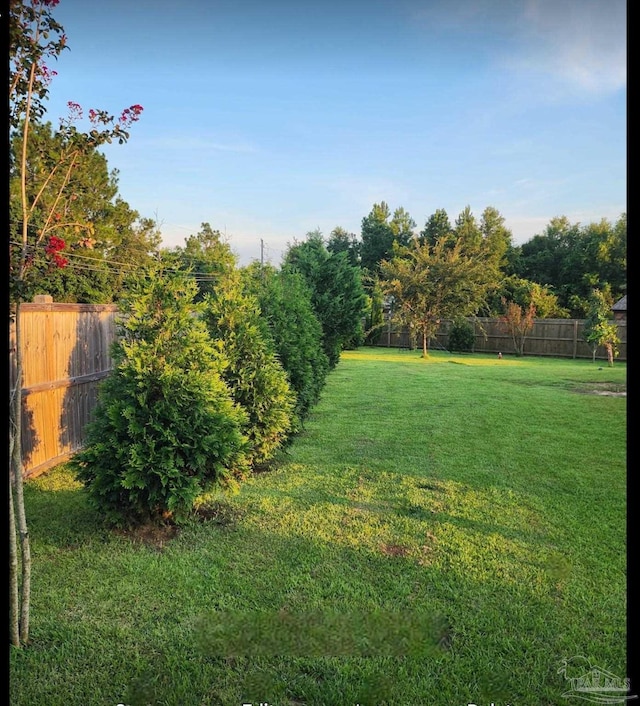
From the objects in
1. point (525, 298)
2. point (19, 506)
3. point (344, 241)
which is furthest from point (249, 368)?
point (344, 241)

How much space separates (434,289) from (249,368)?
16.8 m

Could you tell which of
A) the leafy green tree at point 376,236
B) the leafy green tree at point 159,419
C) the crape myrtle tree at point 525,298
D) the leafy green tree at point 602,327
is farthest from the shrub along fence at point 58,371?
the leafy green tree at point 376,236

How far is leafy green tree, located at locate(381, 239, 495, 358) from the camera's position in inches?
792

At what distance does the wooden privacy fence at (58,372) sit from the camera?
14.4ft

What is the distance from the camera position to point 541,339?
20.4m

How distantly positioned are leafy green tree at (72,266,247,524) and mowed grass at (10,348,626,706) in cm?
33

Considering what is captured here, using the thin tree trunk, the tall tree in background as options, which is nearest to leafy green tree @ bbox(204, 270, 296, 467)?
the thin tree trunk

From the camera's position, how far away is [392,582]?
9.03ft

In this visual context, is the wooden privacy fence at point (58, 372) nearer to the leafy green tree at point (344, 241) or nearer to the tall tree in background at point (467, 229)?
the tall tree in background at point (467, 229)

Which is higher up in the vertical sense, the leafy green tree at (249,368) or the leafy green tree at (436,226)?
the leafy green tree at (436,226)

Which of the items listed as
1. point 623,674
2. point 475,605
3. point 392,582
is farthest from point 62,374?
point 623,674

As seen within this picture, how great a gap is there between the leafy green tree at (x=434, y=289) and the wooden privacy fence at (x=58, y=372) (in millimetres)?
15948

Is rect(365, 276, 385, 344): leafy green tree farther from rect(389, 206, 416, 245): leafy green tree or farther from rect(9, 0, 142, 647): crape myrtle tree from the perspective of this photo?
rect(9, 0, 142, 647): crape myrtle tree

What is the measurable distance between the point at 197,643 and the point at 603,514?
10.3ft
